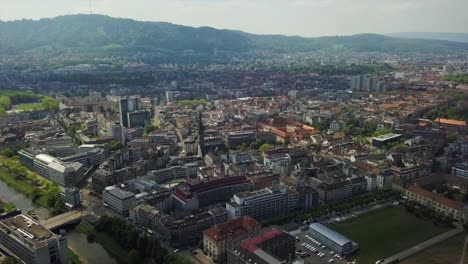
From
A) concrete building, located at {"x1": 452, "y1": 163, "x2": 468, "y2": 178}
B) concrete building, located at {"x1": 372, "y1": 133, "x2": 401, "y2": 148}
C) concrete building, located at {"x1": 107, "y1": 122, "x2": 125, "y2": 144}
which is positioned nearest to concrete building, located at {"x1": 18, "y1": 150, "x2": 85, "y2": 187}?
concrete building, located at {"x1": 107, "y1": 122, "x2": 125, "y2": 144}

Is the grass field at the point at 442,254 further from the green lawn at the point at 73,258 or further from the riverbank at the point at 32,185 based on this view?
the riverbank at the point at 32,185

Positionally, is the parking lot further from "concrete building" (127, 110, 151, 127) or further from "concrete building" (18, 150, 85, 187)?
"concrete building" (127, 110, 151, 127)

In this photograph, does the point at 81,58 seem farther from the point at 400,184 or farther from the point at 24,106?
the point at 400,184

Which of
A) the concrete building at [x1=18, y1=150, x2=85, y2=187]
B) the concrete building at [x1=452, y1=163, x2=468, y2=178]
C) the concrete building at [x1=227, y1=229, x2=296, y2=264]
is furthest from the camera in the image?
the concrete building at [x1=452, y1=163, x2=468, y2=178]

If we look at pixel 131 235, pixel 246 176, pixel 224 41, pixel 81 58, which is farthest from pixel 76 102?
pixel 224 41

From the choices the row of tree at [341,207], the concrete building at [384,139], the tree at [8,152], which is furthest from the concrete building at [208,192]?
the tree at [8,152]

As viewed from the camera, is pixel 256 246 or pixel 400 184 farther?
pixel 400 184

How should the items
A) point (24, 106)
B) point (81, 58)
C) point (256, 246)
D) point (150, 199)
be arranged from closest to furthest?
point (256, 246)
point (150, 199)
point (24, 106)
point (81, 58)
